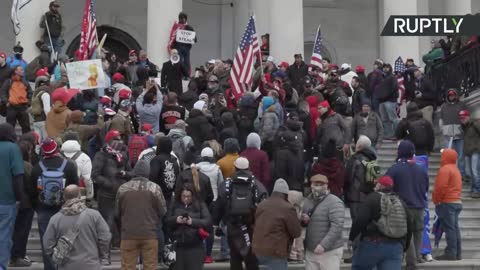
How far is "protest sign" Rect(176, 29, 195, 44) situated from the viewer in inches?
971

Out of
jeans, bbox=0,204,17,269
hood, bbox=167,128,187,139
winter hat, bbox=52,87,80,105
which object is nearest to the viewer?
jeans, bbox=0,204,17,269

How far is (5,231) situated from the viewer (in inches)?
531

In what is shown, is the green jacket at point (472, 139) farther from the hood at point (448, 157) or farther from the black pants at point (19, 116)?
the black pants at point (19, 116)

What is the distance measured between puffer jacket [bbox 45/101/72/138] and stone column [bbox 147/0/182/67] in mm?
9762

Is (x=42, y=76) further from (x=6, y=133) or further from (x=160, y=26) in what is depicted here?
(x=160, y=26)

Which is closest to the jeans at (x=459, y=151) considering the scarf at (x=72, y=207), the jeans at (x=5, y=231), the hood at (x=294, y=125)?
the hood at (x=294, y=125)

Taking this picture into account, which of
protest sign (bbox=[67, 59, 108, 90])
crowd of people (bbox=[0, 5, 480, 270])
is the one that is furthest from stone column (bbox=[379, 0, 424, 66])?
protest sign (bbox=[67, 59, 108, 90])

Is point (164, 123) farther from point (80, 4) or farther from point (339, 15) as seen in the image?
point (339, 15)

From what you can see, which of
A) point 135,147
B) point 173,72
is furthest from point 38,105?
point 173,72

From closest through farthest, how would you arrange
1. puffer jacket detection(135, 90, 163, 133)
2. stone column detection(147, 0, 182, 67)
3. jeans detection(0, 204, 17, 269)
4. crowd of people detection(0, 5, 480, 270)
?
1. crowd of people detection(0, 5, 480, 270)
2. jeans detection(0, 204, 17, 269)
3. puffer jacket detection(135, 90, 163, 133)
4. stone column detection(147, 0, 182, 67)

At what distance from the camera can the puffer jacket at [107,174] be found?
14258 millimetres

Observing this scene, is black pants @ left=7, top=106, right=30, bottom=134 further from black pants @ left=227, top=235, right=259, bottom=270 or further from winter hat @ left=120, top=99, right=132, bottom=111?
black pants @ left=227, top=235, right=259, bottom=270

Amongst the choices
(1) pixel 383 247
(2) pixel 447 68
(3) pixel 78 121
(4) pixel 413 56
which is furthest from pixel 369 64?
(1) pixel 383 247

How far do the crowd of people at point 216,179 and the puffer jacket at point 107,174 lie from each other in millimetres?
17
